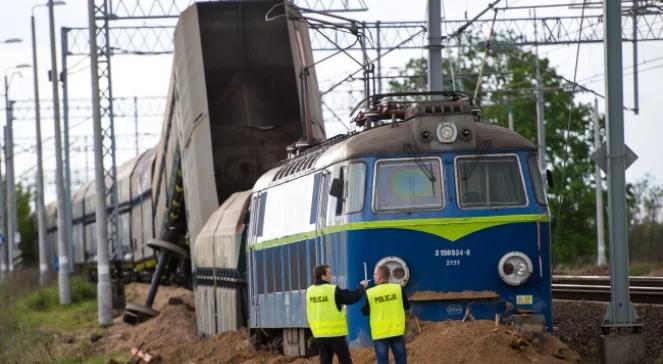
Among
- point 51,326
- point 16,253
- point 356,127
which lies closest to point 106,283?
point 51,326

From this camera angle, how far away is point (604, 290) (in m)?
26.4

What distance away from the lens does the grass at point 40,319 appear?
28094mm

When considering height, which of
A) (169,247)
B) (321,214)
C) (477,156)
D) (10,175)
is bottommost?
(169,247)

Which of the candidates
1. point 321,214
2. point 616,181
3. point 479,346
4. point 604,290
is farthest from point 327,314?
point 604,290

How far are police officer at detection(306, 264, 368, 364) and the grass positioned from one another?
1152 cm

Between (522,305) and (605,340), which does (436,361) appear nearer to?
(522,305)

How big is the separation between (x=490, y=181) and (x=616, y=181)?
1679mm

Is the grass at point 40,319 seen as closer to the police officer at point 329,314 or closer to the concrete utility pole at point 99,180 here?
the concrete utility pole at point 99,180

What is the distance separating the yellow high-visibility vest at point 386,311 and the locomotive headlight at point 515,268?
1904 millimetres

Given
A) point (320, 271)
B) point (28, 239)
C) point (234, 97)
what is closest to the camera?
point (320, 271)

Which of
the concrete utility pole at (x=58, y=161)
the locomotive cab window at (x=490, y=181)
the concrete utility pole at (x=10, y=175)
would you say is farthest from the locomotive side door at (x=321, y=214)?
the concrete utility pole at (x=10, y=175)

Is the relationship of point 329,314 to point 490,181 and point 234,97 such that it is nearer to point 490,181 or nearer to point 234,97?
point 490,181

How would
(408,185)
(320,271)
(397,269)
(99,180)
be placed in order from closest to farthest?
1. (320,271)
2. (397,269)
3. (408,185)
4. (99,180)

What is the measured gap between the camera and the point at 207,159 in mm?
29328
